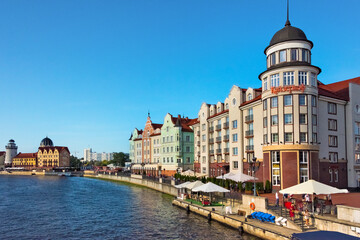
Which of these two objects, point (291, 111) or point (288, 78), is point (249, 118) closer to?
point (291, 111)

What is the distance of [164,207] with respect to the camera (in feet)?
151

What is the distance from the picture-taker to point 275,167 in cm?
4062

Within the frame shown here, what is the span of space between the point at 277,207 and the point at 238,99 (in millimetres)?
26024

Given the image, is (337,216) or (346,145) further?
(346,145)

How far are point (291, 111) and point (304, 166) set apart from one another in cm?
708

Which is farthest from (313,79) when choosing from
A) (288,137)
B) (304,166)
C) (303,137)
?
(304,166)

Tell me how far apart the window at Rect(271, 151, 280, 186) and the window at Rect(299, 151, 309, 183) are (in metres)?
2.75

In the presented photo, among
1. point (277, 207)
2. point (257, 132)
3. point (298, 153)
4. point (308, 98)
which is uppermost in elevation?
point (308, 98)

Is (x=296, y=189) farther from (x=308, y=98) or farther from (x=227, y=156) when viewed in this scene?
(x=227, y=156)

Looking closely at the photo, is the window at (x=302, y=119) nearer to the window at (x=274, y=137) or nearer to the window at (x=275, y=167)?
the window at (x=274, y=137)

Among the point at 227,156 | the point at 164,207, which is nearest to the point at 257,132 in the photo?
the point at 227,156

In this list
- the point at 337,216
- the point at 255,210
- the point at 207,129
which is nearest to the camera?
the point at 337,216

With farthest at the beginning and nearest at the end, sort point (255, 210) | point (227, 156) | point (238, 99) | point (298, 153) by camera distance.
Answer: point (227, 156), point (238, 99), point (298, 153), point (255, 210)

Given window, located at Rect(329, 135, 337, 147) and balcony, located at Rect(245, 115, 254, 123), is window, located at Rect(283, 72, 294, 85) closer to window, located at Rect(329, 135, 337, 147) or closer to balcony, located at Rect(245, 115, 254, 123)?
balcony, located at Rect(245, 115, 254, 123)
